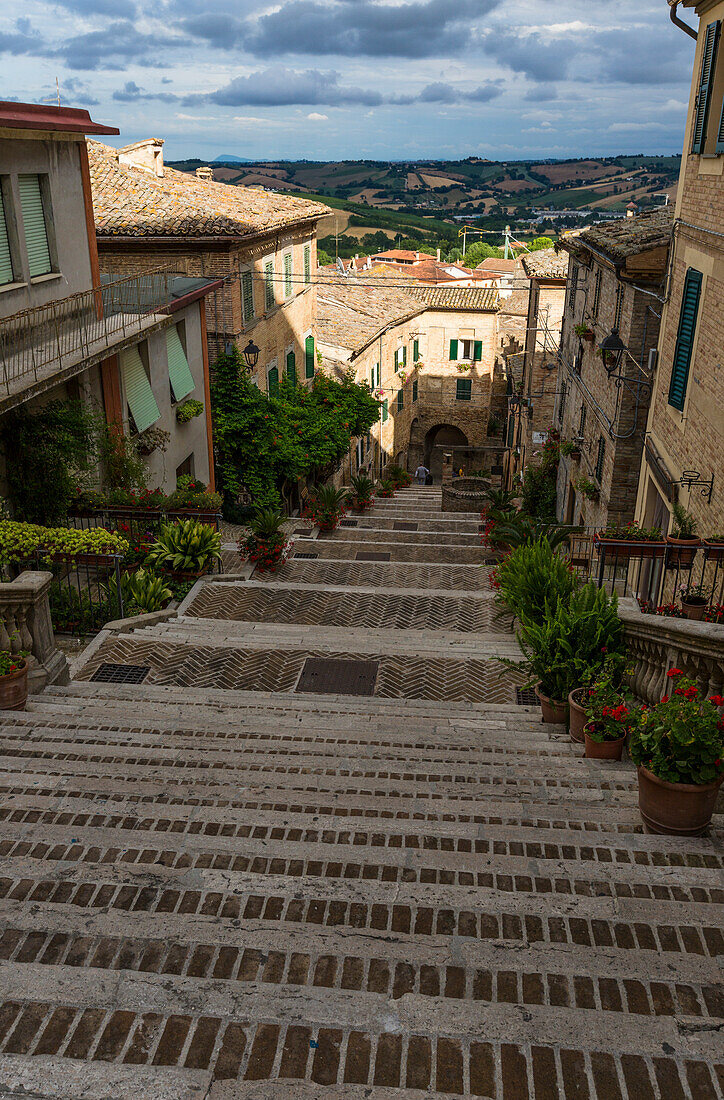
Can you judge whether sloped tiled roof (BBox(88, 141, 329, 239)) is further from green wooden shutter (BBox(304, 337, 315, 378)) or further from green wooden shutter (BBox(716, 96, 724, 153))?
green wooden shutter (BBox(716, 96, 724, 153))

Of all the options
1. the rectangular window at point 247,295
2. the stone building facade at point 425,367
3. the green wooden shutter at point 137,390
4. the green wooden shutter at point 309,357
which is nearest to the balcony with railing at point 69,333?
the green wooden shutter at point 137,390

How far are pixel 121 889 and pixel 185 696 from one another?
420 cm

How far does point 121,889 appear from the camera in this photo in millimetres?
4262

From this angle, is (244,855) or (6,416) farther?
(6,416)

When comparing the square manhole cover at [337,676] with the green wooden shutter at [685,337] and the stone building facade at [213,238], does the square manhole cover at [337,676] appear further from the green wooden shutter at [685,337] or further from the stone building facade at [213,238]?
the stone building facade at [213,238]

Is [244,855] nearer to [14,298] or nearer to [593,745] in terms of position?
[593,745]

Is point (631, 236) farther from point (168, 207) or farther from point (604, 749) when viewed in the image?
point (604, 749)

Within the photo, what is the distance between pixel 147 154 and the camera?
82.4 ft

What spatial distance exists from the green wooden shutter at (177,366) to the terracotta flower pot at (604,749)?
13.4 meters

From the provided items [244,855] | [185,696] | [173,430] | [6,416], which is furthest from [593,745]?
[173,430]

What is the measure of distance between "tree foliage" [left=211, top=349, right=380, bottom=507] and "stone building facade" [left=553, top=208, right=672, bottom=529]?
690cm

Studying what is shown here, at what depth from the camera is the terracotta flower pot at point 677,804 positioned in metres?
4.95

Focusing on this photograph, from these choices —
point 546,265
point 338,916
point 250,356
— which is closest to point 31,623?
point 338,916

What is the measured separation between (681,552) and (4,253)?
389 inches
